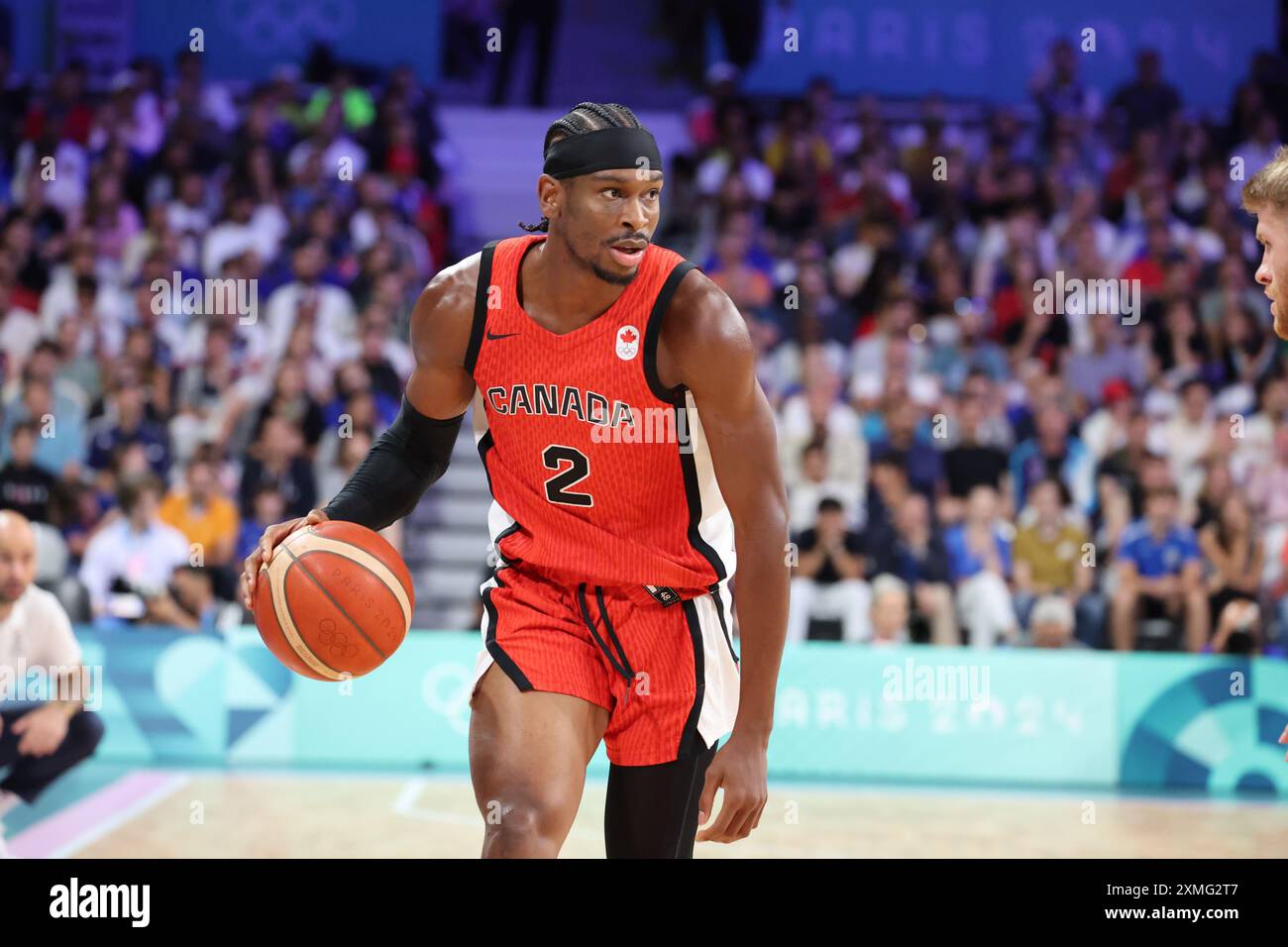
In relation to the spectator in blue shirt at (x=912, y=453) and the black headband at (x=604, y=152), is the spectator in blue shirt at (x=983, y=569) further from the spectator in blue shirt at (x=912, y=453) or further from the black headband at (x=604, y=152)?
the black headband at (x=604, y=152)

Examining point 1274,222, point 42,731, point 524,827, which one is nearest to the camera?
point 1274,222

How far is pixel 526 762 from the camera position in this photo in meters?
3.36

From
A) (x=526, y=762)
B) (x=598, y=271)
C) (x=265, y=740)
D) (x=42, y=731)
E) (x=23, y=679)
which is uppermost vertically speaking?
(x=598, y=271)

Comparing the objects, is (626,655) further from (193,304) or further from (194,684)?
(193,304)

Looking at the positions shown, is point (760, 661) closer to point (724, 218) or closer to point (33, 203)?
point (724, 218)

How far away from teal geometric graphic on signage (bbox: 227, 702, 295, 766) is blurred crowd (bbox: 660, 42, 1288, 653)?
3077 mm

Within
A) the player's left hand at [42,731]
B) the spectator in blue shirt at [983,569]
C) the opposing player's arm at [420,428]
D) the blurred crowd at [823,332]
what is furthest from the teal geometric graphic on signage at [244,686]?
the opposing player's arm at [420,428]

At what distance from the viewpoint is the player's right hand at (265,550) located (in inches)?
145

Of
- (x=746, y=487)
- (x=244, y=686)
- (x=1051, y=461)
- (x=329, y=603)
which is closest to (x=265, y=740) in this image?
(x=244, y=686)

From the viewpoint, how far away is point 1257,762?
8734 millimetres

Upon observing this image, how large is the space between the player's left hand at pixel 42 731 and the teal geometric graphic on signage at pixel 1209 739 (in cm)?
593

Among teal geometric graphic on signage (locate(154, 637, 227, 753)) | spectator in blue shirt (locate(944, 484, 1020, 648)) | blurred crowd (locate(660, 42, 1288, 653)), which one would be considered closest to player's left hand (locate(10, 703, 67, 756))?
teal geometric graphic on signage (locate(154, 637, 227, 753))

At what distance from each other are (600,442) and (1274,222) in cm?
150
